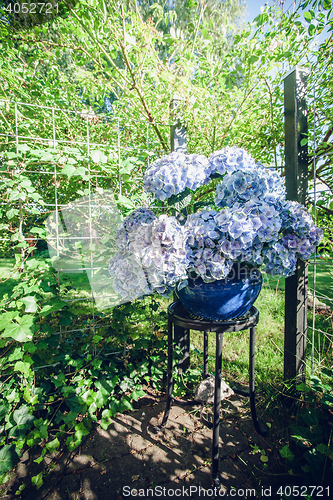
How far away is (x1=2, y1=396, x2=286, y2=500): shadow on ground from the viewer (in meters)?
1.03

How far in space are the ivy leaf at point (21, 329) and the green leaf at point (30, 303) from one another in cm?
4

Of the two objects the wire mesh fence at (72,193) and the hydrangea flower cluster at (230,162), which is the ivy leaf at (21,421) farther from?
the hydrangea flower cluster at (230,162)

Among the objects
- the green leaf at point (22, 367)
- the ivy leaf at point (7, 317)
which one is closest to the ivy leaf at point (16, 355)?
the green leaf at point (22, 367)

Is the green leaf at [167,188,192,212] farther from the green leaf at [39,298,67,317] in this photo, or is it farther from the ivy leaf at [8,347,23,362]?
the ivy leaf at [8,347,23,362]

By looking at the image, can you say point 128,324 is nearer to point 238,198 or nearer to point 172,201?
point 172,201

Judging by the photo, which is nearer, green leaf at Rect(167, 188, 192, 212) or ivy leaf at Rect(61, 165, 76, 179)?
green leaf at Rect(167, 188, 192, 212)

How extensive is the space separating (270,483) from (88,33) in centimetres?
249

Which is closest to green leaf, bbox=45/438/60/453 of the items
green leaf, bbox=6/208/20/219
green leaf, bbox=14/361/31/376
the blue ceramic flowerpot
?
green leaf, bbox=14/361/31/376

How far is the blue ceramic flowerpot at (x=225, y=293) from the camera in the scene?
1.01m

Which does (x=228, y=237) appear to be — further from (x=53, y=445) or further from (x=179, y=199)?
(x=53, y=445)

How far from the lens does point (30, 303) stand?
1.25 m

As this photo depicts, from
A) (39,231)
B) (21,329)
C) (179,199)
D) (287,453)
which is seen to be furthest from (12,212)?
(287,453)

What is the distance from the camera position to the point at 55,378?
1.35 metres

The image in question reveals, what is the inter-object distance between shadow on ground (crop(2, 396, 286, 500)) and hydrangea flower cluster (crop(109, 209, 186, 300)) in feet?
2.70
